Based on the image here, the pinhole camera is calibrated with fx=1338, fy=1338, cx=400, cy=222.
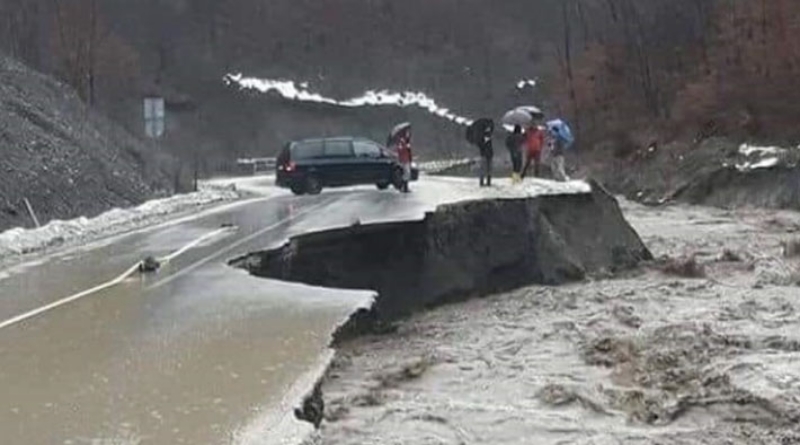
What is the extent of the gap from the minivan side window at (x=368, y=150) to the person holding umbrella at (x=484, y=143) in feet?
8.96

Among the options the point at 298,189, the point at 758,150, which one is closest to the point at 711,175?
the point at 758,150

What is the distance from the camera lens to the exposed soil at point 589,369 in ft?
34.7

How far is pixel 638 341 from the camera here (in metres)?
15.3

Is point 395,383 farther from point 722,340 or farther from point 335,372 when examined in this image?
point 722,340

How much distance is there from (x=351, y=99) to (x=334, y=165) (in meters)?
59.8

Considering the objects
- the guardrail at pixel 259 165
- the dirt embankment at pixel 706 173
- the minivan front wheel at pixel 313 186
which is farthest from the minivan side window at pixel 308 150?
the guardrail at pixel 259 165

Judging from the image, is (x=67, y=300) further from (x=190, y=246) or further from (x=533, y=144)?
(x=533, y=144)

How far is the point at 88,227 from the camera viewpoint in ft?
82.2

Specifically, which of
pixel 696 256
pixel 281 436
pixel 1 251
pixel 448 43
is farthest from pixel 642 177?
pixel 448 43

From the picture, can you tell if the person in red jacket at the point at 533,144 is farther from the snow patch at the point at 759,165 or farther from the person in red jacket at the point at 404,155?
the snow patch at the point at 759,165

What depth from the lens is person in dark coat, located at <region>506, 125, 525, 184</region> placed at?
35312mm

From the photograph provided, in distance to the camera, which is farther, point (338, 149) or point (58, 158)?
point (338, 149)

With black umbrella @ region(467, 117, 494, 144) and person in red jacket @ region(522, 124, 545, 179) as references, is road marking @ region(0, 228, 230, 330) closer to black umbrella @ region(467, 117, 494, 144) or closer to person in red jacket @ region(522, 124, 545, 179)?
black umbrella @ region(467, 117, 494, 144)

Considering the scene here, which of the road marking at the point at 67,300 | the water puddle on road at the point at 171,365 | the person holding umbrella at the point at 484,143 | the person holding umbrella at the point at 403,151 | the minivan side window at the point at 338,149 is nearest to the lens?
the water puddle on road at the point at 171,365
